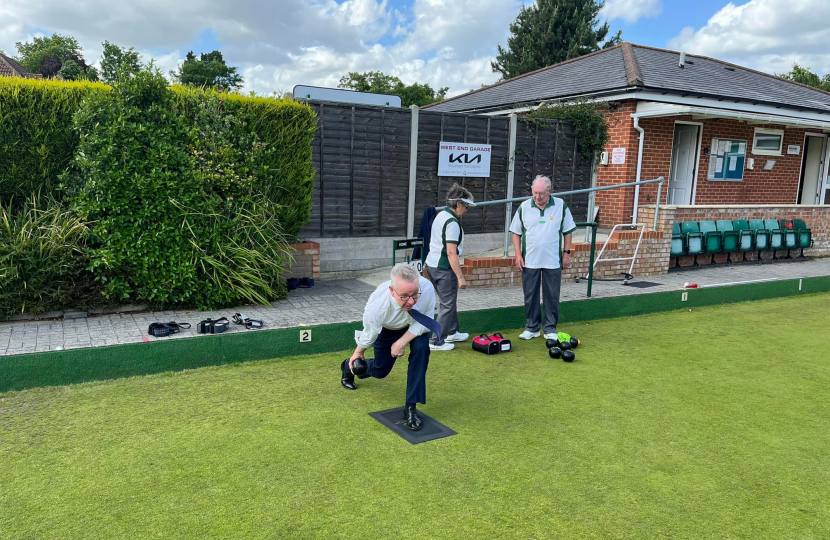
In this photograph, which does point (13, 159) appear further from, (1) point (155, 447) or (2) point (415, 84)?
(2) point (415, 84)

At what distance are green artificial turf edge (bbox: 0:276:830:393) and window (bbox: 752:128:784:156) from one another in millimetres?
8461

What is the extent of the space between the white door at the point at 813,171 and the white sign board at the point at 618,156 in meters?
6.78

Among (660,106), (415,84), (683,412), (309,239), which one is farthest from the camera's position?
Result: (415,84)

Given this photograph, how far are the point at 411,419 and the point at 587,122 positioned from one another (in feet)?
29.3

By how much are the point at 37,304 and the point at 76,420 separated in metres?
2.76

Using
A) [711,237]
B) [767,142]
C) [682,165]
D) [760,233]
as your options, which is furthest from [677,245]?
[767,142]

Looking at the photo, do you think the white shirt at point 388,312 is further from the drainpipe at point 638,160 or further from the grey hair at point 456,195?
the drainpipe at point 638,160

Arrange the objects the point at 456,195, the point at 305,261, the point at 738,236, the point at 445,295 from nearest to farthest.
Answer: the point at 456,195 < the point at 445,295 < the point at 305,261 < the point at 738,236

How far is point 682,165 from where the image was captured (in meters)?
12.9

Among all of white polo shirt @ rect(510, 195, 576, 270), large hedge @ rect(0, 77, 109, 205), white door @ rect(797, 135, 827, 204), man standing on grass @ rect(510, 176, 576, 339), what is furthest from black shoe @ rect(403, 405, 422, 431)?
white door @ rect(797, 135, 827, 204)

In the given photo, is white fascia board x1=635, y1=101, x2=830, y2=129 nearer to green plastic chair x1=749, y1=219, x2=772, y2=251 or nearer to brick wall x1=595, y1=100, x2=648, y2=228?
brick wall x1=595, y1=100, x2=648, y2=228

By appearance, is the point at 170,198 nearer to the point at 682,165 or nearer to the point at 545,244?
the point at 545,244

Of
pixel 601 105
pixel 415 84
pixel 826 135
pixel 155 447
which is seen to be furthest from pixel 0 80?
pixel 415 84

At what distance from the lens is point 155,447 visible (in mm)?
3656
